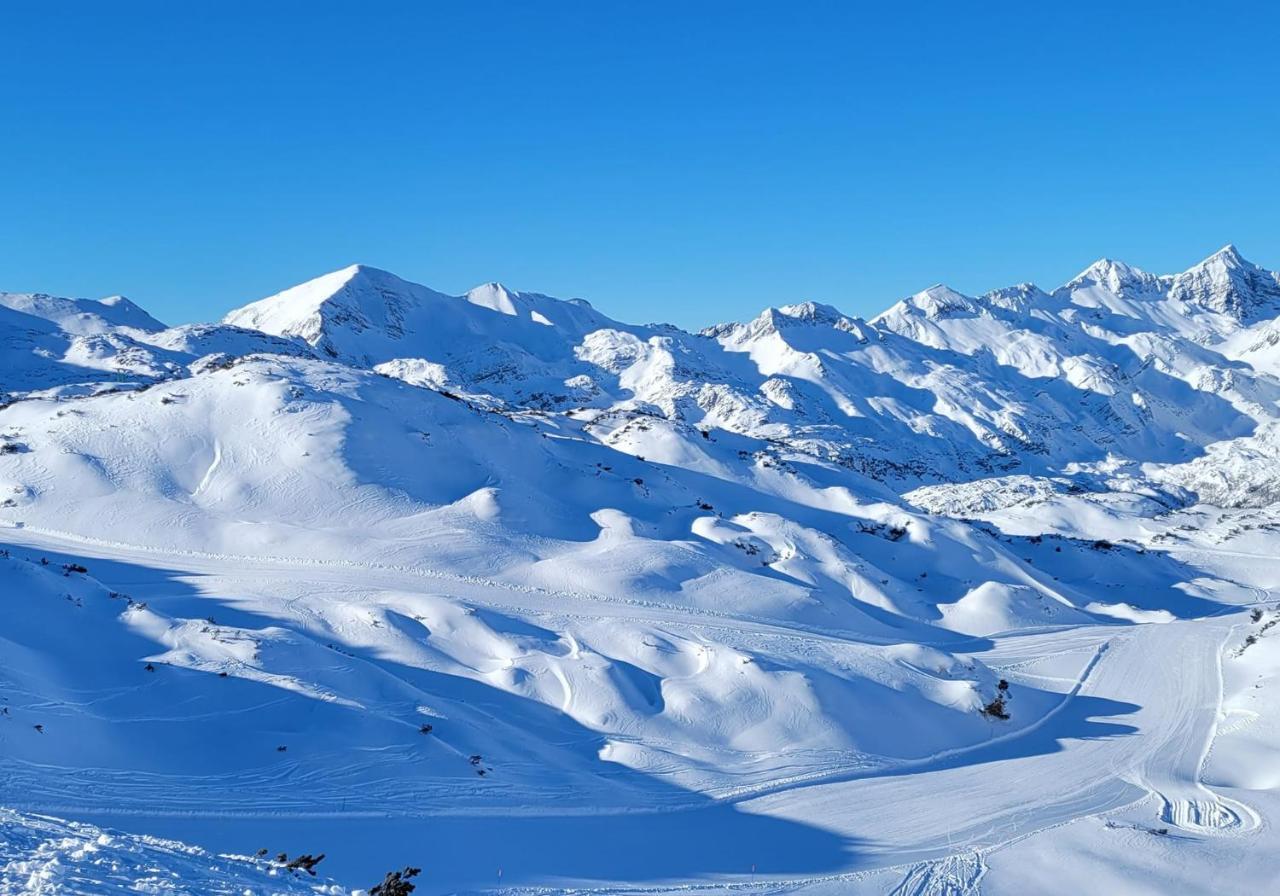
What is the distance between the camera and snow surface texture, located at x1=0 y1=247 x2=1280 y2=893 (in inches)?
772

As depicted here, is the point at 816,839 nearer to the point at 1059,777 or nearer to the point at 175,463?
the point at 1059,777

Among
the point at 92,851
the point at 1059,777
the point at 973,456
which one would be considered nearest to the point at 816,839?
the point at 1059,777

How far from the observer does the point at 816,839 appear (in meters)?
22.3

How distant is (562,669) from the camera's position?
31141mm

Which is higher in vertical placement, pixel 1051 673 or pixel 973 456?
pixel 973 456

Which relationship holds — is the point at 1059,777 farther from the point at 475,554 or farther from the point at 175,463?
the point at 175,463

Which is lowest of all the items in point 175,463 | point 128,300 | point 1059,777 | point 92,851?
point 1059,777

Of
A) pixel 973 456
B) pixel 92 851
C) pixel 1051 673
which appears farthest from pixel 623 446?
pixel 973 456

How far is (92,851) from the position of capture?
38.7ft

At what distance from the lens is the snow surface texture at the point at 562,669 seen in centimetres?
1961

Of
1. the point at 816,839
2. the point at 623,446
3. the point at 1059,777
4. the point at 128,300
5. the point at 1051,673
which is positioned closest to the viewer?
the point at 816,839

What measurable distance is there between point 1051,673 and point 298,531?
1554 inches

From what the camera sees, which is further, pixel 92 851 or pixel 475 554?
pixel 475 554

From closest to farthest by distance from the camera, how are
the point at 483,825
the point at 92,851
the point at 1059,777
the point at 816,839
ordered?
1. the point at 92,851
2. the point at 483,825
3. the point at 816,839
4. the point at 1059,777
